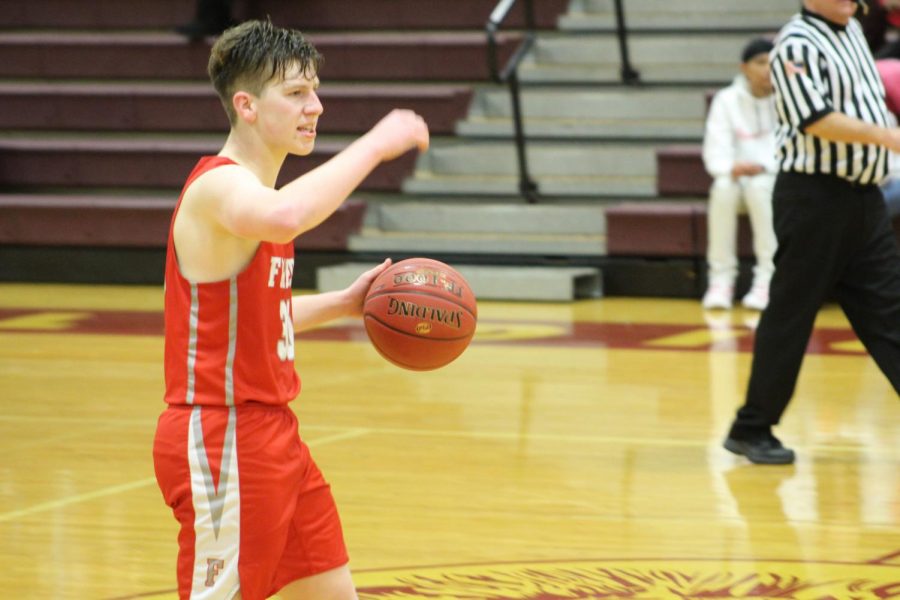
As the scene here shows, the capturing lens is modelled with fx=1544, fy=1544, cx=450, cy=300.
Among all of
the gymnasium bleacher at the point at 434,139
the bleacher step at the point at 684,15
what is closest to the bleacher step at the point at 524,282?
the gymnasium bleacher at the point at 434,139

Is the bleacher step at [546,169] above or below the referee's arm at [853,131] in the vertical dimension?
below

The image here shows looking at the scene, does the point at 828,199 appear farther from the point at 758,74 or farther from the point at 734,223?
the point at 734,223

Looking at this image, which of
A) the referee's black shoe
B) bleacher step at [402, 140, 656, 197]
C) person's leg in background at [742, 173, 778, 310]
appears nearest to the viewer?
the referee's black shoe

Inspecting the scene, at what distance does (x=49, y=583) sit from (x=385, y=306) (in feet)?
4.20

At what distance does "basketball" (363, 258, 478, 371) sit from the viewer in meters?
2.97

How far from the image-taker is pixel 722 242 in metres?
9.06

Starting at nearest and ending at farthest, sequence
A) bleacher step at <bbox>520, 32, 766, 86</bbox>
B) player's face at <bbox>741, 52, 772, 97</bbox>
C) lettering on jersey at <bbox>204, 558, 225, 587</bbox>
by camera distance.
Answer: lettering on jersey at <bbox>204, 558, 225, 587</bbox>, player's face at <bbox>741, 52, 772, 97</bbox>, bleacher step at <bbox>520, 32, 766, 86</bbox>

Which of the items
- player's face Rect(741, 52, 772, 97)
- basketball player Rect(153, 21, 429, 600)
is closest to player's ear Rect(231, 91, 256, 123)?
basketball player Rect(153, 21, 429, 600)

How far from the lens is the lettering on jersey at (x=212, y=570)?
253 centimetres

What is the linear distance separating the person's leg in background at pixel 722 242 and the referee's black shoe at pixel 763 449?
406cm

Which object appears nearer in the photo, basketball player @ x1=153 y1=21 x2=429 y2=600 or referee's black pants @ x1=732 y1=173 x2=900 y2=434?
basketball player @ x1=153 y1=21 x2=429 y2=600

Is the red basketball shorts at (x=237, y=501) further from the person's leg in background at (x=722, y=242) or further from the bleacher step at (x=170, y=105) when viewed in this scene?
the bleacher step at (x=170, y=105)

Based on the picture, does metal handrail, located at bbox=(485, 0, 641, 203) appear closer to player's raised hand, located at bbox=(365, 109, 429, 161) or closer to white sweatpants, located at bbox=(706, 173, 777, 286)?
white sweatpants, located at bbox=(706, 173, 777, 286)

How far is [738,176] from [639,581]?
574 centimetres
